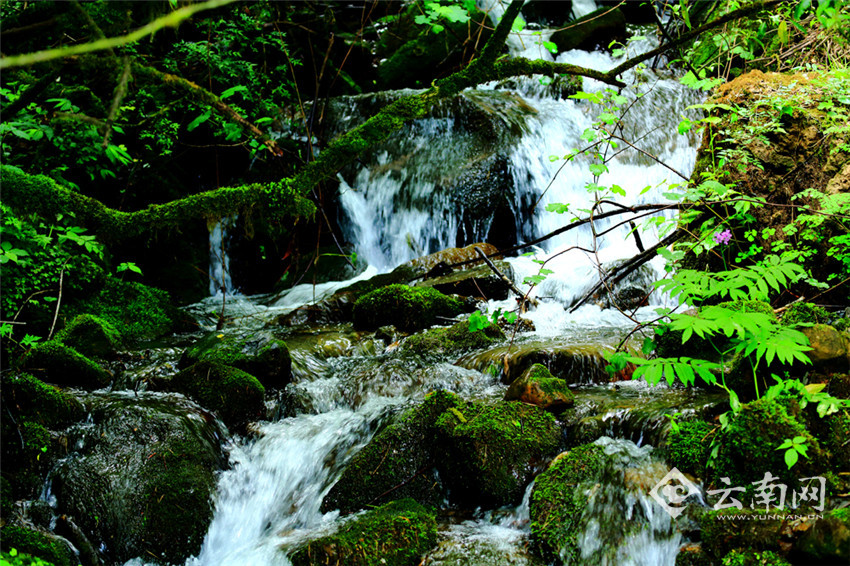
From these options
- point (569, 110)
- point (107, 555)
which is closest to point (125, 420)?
point (107, 555)

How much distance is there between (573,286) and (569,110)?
→ 4.92 m

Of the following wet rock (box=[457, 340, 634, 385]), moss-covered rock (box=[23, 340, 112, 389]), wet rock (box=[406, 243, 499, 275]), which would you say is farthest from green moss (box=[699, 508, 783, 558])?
wet rock (box=[406, 243, 499, 275])

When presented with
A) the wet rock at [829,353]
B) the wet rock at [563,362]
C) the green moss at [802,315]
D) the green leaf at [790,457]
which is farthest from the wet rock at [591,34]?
the green leaf at [790,457]

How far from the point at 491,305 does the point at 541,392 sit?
349 centimetres

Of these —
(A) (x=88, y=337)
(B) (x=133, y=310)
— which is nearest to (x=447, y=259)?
(B) (x=133, y=310)

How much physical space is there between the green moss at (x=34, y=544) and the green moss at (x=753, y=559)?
3.34 metres

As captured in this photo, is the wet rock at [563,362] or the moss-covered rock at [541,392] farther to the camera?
the wet rock at [563,362]

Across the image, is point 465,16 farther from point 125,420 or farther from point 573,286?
point 573,286

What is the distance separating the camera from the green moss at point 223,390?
4.55 m

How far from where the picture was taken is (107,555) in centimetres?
329

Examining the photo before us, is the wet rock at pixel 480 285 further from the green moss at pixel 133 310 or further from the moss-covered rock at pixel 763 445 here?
the moss-covered rock at pixel 763 445

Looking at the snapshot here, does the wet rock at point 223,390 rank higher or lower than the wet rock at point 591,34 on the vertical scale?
lower

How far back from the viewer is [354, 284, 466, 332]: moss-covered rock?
697cm

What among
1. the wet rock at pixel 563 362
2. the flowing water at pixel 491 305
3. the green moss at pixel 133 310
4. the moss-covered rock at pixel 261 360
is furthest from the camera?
the green moss at pixel 133 310
